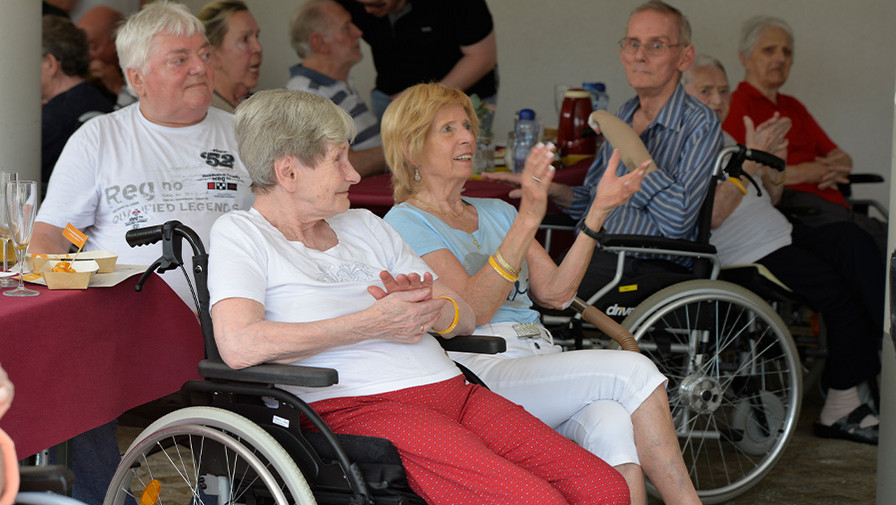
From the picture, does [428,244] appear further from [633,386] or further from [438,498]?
[438,498]

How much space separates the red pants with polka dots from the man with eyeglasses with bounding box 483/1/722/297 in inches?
42.9

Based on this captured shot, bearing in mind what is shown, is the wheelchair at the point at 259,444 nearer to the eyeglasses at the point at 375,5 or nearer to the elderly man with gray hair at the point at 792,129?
the elderly man with gray hair at the point at 792,129

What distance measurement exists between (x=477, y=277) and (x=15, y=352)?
3.40ft

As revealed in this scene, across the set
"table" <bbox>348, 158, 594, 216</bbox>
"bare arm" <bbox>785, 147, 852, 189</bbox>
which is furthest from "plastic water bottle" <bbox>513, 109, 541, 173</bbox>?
"bare arm" <bbox>785, 147, 852, 189</bbox>

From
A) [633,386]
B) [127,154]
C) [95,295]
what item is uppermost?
[127,154]

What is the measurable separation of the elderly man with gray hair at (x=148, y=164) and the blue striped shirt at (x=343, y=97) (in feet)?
4.49

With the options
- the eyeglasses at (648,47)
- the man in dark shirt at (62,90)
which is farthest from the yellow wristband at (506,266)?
the man in dark shirt at (62,90)

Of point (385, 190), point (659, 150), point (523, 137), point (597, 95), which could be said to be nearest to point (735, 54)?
point (597, 95)

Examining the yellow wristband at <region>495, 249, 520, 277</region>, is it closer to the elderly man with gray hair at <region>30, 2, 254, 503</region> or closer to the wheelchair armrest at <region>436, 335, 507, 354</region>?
the wheelchair armrest at <region>436, 335, 507, 354</region>

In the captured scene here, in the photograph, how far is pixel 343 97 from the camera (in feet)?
14.3

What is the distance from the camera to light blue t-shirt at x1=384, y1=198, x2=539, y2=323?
247 centimetres

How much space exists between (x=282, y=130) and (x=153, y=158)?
0.83 metres

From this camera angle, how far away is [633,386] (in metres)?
2.17

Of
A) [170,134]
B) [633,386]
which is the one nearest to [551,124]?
[170,134]
